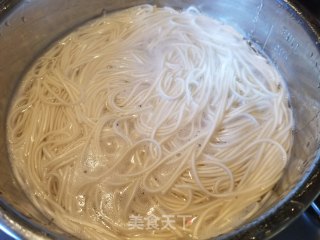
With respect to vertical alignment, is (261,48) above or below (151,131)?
above

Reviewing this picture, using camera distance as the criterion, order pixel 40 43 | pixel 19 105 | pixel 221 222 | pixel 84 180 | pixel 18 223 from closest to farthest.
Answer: pixel 18 223
pixel 221 222
pixel 84 180
pixel 19 105
pixel 40 43

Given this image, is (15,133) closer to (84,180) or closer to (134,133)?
(84,180)

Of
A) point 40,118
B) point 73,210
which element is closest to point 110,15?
point 40,118

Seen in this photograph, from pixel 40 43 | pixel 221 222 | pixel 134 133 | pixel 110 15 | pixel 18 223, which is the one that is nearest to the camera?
pixel 18 223

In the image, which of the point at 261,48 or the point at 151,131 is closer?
the point at 151,131

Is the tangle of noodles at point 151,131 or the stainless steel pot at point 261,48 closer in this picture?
the stainless steel pot at point 261,48
